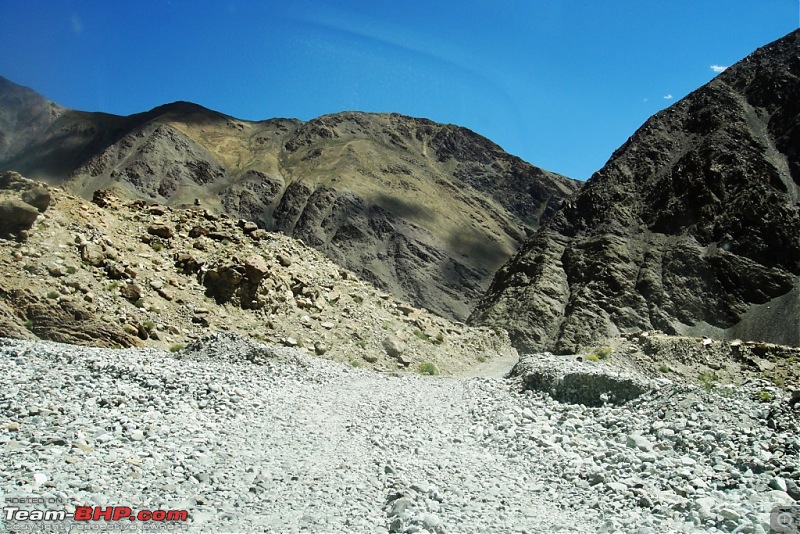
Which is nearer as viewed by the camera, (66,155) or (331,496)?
(331,496)

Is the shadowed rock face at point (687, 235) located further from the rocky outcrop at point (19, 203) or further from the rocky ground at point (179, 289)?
the rocky outcrop at point (19, 203)

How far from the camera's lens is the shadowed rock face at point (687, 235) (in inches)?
1956

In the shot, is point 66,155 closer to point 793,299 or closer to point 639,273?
point 639,273

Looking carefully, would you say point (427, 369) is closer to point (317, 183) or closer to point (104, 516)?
point (104, 516)

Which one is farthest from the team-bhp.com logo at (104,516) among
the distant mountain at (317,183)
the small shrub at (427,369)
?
the distant mountain at (317,183)

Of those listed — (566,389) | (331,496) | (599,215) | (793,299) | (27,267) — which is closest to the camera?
(331,496)

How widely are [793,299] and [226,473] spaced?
52.6 meters

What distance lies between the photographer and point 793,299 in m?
48.5

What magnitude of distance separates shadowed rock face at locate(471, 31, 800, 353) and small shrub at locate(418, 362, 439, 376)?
23.6 metres

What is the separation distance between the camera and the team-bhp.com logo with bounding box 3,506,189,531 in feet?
21.0

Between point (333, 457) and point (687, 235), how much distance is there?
54771 millimetres

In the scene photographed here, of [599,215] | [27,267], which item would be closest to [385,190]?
[599,215]

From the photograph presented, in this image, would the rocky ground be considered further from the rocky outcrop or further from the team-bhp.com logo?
the team-bhp.com logo

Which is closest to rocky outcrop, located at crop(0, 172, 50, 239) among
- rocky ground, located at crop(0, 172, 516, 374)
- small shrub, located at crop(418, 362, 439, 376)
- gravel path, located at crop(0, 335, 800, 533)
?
rocky ground, located at crop(0, 172, 516, 374)
